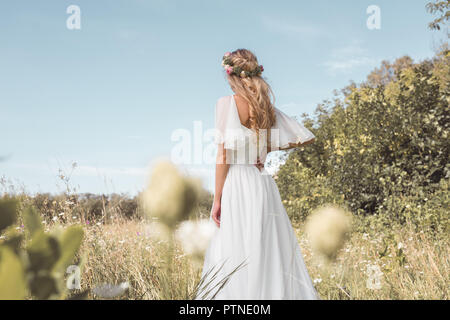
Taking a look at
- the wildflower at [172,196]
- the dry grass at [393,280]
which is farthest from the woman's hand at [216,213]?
the wildflower at [172,196]

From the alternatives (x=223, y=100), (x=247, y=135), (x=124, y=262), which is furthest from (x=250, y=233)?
(x=124, y=262)

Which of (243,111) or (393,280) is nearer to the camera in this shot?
(243,111)

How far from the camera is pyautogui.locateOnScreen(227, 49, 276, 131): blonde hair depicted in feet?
8.30

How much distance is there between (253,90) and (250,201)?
0.76 meters

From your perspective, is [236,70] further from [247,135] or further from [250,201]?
[250,201]

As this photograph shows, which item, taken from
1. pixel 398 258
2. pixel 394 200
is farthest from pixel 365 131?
pixel 398 258

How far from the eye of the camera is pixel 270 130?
2617 millimetres

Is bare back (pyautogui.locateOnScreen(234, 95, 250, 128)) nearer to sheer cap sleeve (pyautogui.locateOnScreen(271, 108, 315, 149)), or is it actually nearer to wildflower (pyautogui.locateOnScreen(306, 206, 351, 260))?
sheer cap sleeve (pyautogui.locateOnScreen(271, 108, 315, 149))

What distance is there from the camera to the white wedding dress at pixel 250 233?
226cm

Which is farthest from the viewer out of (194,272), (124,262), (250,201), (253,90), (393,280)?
(393,280)

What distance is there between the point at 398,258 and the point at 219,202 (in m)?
1.84

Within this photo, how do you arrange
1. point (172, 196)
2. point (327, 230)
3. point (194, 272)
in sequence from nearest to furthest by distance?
point (172, 196) < point (327, 230) < point (194, 272)

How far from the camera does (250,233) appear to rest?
92.4 inches
